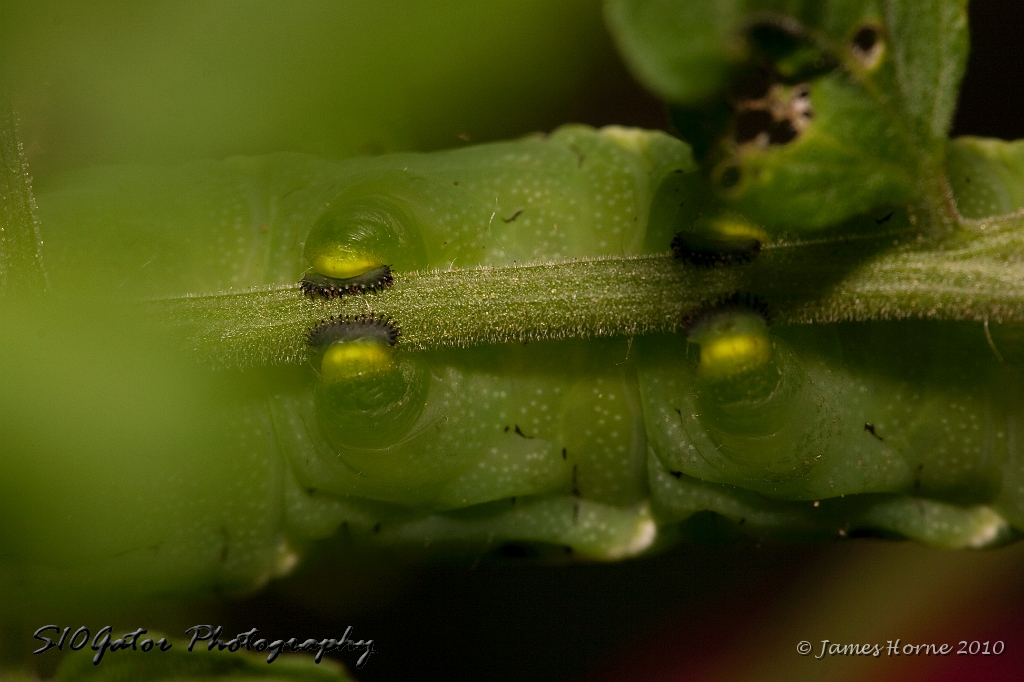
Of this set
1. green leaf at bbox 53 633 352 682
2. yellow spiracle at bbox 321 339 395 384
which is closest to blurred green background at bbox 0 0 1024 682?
green leaf at bbox 53 633 352 682

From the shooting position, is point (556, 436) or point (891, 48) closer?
point (891, 48)

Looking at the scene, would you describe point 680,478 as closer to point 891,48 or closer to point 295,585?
point 891,48

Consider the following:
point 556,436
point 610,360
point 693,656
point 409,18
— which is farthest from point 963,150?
point 693,656

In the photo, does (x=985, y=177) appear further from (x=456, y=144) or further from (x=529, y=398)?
(x=456, y=144)

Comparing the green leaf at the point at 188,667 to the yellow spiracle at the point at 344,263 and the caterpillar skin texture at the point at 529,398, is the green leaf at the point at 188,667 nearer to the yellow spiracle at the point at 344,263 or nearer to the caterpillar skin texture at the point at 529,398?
the caterpillar skin texture at the point at 529,398

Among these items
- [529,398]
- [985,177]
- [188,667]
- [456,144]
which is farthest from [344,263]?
[985,177]

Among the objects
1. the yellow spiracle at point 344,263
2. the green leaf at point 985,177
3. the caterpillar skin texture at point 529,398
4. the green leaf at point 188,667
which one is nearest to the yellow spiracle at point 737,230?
the caterpillar skin texture at point 529,398
